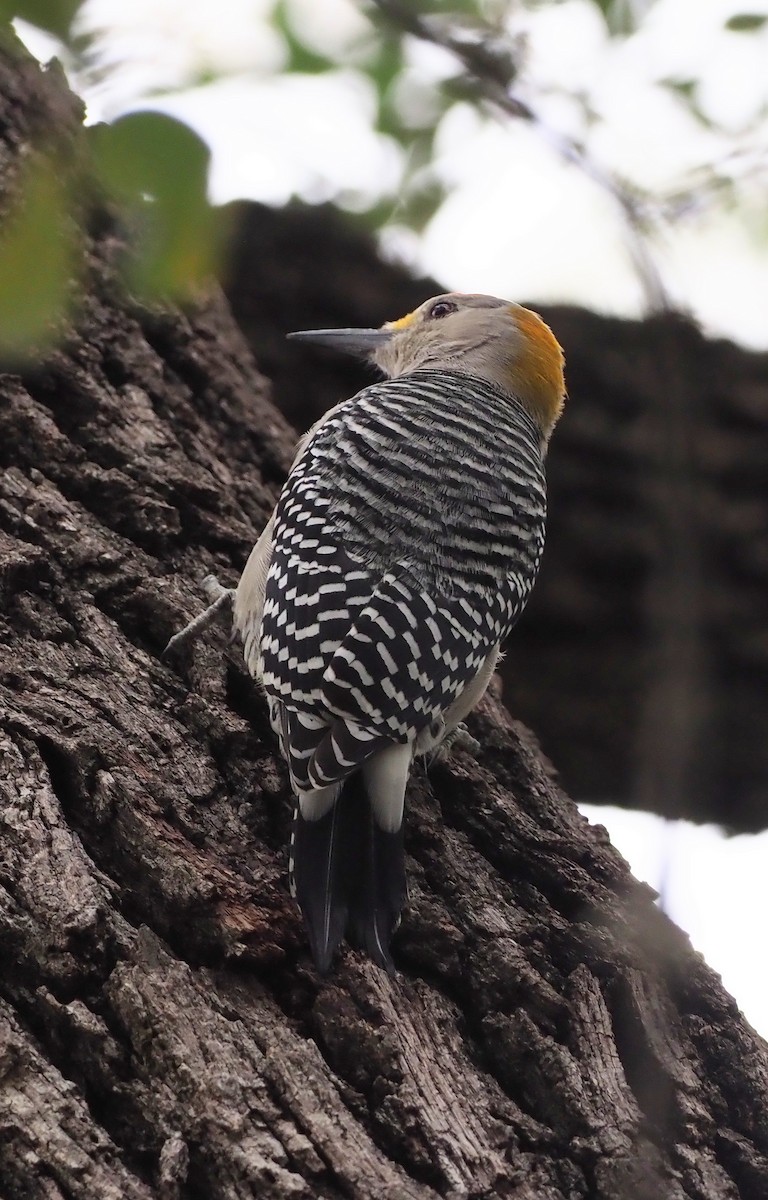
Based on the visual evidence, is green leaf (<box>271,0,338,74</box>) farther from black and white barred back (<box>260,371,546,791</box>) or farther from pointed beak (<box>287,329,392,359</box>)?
pointed beak (<box>287,329,392,359</box>)

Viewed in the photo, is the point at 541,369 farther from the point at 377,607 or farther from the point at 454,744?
the point at 377,607

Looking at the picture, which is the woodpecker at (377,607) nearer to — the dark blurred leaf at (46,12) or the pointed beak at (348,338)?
the pointed beak at (348,338)

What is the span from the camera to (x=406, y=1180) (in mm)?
1751

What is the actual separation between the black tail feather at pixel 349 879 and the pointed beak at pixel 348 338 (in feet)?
6.44

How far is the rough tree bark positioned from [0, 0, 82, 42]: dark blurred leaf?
1189 millimetres

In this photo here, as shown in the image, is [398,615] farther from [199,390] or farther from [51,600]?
[199,390]

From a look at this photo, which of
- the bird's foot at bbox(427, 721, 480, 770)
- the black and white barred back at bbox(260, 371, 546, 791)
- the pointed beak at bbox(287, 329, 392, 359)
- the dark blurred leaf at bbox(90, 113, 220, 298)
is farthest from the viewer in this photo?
the pointed beak at bbox(287, 329, 392, 359)

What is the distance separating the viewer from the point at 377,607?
264cm

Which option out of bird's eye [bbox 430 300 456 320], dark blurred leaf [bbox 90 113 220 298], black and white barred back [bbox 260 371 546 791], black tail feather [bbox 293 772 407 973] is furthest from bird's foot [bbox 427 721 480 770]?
bird's eye [bbox 430 300 456 320]

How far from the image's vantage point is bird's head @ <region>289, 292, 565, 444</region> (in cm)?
414

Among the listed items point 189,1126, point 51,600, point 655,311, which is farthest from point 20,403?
point 655,311

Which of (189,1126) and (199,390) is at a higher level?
(199,390)

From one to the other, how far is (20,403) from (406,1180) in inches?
81.9

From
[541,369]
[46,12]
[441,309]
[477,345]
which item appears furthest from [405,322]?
[46,12]
